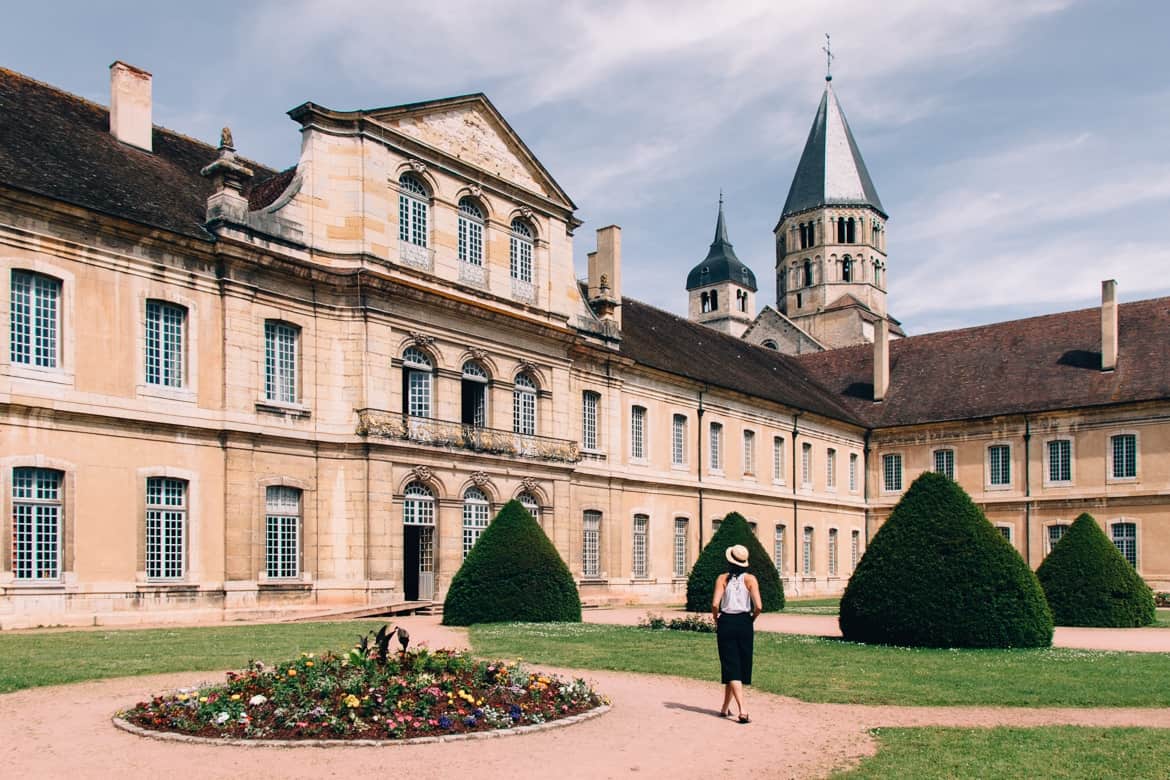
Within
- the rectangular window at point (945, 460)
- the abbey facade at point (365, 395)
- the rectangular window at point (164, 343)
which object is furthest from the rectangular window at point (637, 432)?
the rectangular window at point (945, 460)

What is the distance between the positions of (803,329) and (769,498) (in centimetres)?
2618

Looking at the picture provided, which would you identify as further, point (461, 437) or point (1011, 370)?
point (1011, 370)

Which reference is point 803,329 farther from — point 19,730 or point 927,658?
point 19,730

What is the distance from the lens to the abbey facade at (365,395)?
18359 millimetres

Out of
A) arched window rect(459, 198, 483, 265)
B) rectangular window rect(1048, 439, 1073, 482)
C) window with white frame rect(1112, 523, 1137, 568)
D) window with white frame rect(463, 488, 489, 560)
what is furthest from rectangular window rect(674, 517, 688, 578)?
window with white frame rect(1112, 523, 1137, 568)

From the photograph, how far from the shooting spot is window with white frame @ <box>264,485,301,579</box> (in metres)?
21.2

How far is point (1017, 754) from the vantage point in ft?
25.8

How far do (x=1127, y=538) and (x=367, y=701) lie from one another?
34711mm

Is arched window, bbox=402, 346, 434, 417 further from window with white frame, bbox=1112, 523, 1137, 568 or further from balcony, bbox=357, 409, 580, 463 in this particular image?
window with white frame, bbox=1112, 523, 1137, 568

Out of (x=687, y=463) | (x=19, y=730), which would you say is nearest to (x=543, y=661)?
(x=19, y=730)

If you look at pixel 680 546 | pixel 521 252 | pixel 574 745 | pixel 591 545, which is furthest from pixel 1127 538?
pixel 574 745

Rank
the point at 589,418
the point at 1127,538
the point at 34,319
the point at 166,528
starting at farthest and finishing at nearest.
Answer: the point at 1127,538 < the point at 589,418 < the point at 166,528 < the point at 34,319

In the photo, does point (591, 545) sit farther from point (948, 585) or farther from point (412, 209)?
point (948, 585)

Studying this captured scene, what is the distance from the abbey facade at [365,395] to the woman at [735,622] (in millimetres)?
12631
